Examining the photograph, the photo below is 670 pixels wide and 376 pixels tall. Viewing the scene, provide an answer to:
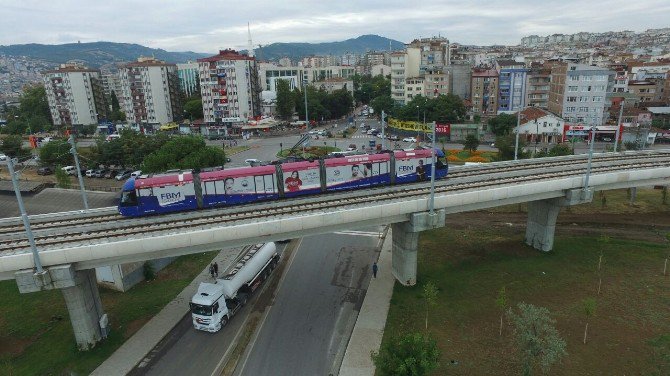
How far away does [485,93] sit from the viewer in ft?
327

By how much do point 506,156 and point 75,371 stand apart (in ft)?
171

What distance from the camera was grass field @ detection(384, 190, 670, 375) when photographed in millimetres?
21203

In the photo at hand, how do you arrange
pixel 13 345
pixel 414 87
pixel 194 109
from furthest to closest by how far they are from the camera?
pixel 194 109 → pixel 414 87 → pixel 13 345

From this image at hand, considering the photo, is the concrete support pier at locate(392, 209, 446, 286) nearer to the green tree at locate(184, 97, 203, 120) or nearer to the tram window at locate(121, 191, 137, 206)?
the tram window at locate(121, 191, 137, 206)

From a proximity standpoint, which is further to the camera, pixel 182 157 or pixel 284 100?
pixel 284 100

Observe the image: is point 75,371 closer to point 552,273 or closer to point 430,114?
point 552,273

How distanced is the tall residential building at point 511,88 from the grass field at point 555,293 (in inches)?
2371

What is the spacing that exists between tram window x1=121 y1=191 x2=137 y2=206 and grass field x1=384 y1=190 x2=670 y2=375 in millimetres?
18140

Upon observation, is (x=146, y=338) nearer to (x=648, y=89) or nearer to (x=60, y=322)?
(x=60, y=322)

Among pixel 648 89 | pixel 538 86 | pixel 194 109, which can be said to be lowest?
pixel 194 109

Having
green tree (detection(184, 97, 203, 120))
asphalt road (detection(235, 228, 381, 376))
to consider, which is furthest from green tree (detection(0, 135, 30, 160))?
asphalt road (detection(235, 228, 381, 376))

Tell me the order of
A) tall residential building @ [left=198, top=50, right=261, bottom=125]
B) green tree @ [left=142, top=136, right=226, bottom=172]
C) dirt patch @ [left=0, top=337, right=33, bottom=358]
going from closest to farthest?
dirt patch @ [left=0, top=337, right=33, bottom=358], green tree @ [left=142, top=136, right=226, bottom=172], tall residential building @ [left=198, top=50, right=261, bottom=125]

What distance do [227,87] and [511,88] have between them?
69894mm

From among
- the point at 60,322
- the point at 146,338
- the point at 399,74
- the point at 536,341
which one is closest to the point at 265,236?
the point at 146,338
